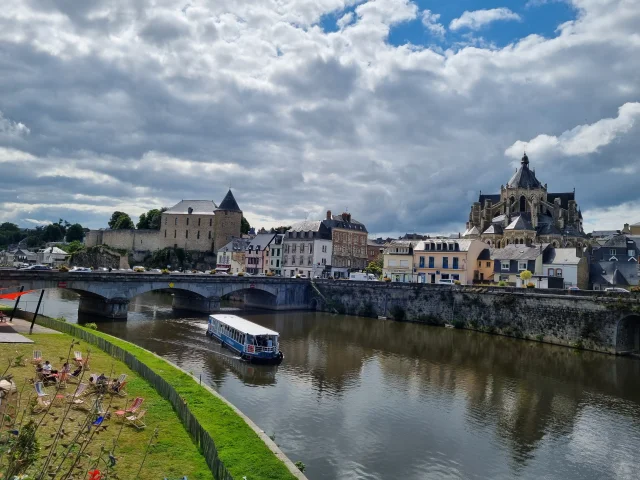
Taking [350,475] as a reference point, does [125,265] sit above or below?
above

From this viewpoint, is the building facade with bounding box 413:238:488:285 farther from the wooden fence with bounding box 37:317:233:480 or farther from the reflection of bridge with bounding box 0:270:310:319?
the wooden fence with bounding box 37:317:233:480

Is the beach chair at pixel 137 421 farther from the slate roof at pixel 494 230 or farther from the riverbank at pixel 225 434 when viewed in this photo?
the slate roof at pixel 494 230

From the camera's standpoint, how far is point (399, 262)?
212ft

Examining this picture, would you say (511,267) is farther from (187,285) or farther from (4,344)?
(4,344)

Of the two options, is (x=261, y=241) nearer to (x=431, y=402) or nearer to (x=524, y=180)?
(x=524, y=180)

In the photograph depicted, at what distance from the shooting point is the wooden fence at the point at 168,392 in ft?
39.8

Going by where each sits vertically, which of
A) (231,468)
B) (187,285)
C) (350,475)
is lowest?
(350,475)

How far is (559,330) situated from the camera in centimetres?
4041

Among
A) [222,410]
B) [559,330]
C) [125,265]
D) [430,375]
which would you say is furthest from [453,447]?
[125,265]

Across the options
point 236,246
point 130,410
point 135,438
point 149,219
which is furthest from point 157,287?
point 149,219

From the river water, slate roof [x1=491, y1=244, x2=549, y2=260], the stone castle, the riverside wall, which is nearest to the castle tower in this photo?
the stone castle

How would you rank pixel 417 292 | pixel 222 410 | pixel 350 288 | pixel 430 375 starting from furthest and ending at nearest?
pixel 350 288 < pixel 417 292 < pixel 430 375 < pixel 222 410

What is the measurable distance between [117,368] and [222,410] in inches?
294

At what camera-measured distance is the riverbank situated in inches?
466
